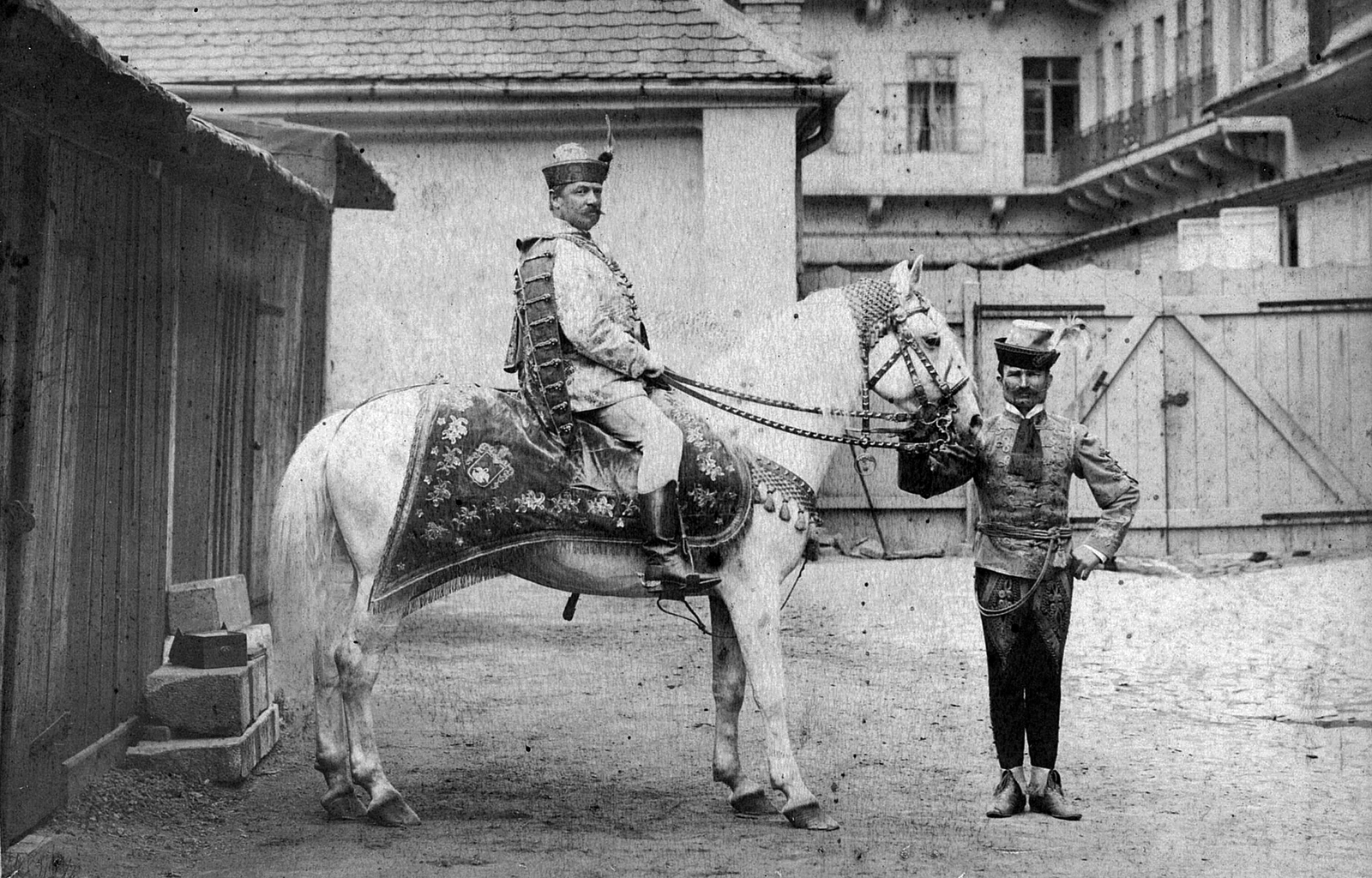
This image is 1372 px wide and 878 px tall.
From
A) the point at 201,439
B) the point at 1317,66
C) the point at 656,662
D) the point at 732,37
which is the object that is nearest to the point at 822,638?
the point at 656,662

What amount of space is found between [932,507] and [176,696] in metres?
8.05

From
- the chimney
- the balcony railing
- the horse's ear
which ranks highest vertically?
the balcony railing

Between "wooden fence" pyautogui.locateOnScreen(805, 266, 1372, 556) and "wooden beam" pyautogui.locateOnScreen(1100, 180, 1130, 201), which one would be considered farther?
"wooden beam" pyautogui.locateOnScreen(1100, 180, 1130, 201)

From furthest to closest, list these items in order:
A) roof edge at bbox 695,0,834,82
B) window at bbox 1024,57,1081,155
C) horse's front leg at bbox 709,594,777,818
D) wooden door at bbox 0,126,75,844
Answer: window at bbox 1024,57,1081,155 → roof edge at bbox 695,0,834,82 → horse's front leg at bbox 709,594,777,818 → wooden door at bbox 0,126,75,844

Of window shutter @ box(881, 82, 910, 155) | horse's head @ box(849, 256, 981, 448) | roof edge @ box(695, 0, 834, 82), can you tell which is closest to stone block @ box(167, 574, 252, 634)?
horse's head @ box(849, 256, 981, 448)

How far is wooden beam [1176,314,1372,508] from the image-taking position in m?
11.6

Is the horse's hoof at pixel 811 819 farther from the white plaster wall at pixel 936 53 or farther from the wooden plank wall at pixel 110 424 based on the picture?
the white plaster wall at pixel 936 53

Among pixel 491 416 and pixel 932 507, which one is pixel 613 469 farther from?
pixel 932 507

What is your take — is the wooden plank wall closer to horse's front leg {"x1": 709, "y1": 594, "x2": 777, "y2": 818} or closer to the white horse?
the white horse

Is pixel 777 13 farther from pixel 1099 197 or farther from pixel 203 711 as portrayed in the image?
pixel 203 711

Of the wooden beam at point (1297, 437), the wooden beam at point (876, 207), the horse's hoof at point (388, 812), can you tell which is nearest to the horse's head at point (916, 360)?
the horse's hoof at point (388, 812)

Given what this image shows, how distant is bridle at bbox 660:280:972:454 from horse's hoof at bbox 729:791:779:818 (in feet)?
4.89

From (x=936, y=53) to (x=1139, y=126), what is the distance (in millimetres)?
4593

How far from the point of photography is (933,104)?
76.8 ft
